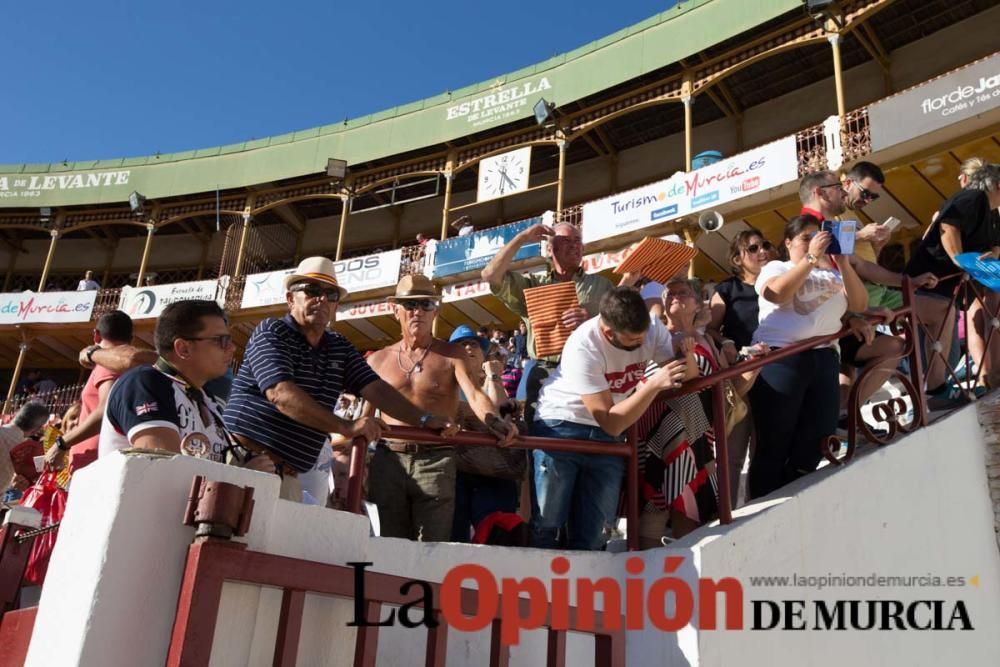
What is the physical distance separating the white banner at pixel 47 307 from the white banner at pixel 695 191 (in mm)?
13902

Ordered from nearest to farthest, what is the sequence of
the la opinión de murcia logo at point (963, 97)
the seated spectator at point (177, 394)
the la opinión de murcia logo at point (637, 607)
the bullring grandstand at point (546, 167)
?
the seated spectator at point (177, 394) < the la opinión de murcia logo at point (637, 607) < the la opinión de murcia logo at point (963, 97) < the bullring grandstand at point (546, 167)

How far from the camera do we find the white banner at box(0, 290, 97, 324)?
70.4 ft

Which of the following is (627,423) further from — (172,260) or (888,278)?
(172,260)

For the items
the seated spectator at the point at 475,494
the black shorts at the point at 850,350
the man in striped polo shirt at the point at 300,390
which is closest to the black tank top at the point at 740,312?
the black shorts at the point at 850,350

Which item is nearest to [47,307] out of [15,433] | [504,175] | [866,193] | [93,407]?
[504,175]

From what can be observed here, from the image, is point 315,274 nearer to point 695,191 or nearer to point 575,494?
point 575,494

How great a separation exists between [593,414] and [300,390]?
117cm

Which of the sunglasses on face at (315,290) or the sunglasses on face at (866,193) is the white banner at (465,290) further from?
the sunglasses on face at (315,290)

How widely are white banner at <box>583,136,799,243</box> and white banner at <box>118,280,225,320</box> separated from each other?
10310mm

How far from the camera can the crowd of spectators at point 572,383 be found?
2.95 metres

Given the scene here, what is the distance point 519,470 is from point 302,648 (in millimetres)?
1803

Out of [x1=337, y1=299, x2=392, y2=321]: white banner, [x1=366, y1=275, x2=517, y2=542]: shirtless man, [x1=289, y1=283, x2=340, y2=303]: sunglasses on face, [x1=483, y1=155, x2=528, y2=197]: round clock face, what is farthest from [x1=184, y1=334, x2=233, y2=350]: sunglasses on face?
[x1=337, y1=299, x2=392, y2=321]: white banner

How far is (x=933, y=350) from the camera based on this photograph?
439 cm

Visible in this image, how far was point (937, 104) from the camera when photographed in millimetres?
11727
